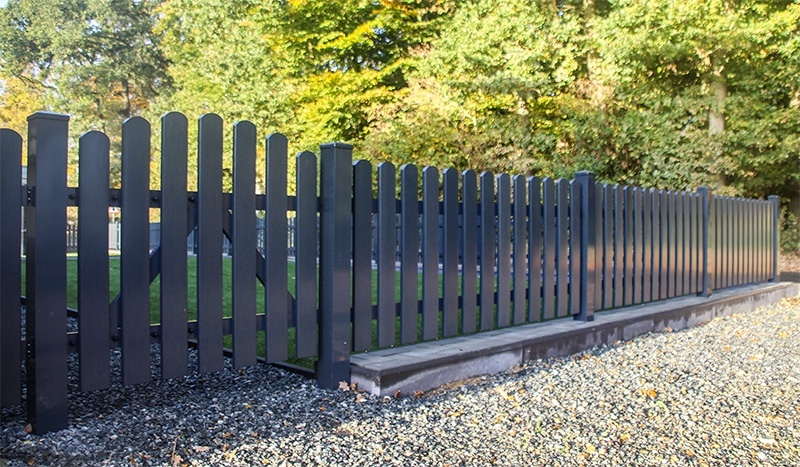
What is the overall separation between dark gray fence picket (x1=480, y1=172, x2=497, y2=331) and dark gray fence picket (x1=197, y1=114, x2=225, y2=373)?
2228 mm

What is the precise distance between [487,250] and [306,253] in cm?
176

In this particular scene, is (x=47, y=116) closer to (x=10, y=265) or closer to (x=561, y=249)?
(x=10, y=265)

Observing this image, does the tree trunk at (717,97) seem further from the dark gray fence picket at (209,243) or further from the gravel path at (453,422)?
the dark gray fence picket at (209,243)

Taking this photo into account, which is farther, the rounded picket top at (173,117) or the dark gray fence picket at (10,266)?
the rounded picket top at (173,117)

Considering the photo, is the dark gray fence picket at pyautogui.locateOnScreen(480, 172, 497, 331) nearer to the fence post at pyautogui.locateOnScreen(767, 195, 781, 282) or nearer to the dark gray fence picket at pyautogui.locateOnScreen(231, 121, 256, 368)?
the dark gray fence picket at pyautogui.locateOnScreen(231, 121, 256, 368)

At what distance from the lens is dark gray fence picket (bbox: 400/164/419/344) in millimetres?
4645

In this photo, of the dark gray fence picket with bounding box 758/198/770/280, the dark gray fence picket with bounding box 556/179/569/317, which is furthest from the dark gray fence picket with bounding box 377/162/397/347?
the dark gray fence picket with bounding box 758/198/770/280

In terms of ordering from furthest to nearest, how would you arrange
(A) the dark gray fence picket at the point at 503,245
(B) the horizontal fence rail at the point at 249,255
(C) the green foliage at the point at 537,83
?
(C) the green foliage at the point at 537,83 < (A) the dark gray fence picket at the point at 503,245 < (B) the horizontal fence rail at the point at 249,255

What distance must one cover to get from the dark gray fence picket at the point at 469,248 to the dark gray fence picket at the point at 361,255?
1.02m

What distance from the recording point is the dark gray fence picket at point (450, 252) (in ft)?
16.3

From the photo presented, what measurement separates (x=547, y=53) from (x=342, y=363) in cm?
1605

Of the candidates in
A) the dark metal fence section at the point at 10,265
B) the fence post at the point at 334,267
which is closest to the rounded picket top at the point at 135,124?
the dark metal fence section at the point at 10,265

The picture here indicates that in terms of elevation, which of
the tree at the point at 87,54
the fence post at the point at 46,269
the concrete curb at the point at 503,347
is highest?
the tree at the point at 87,54

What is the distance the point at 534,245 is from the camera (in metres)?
5.73
